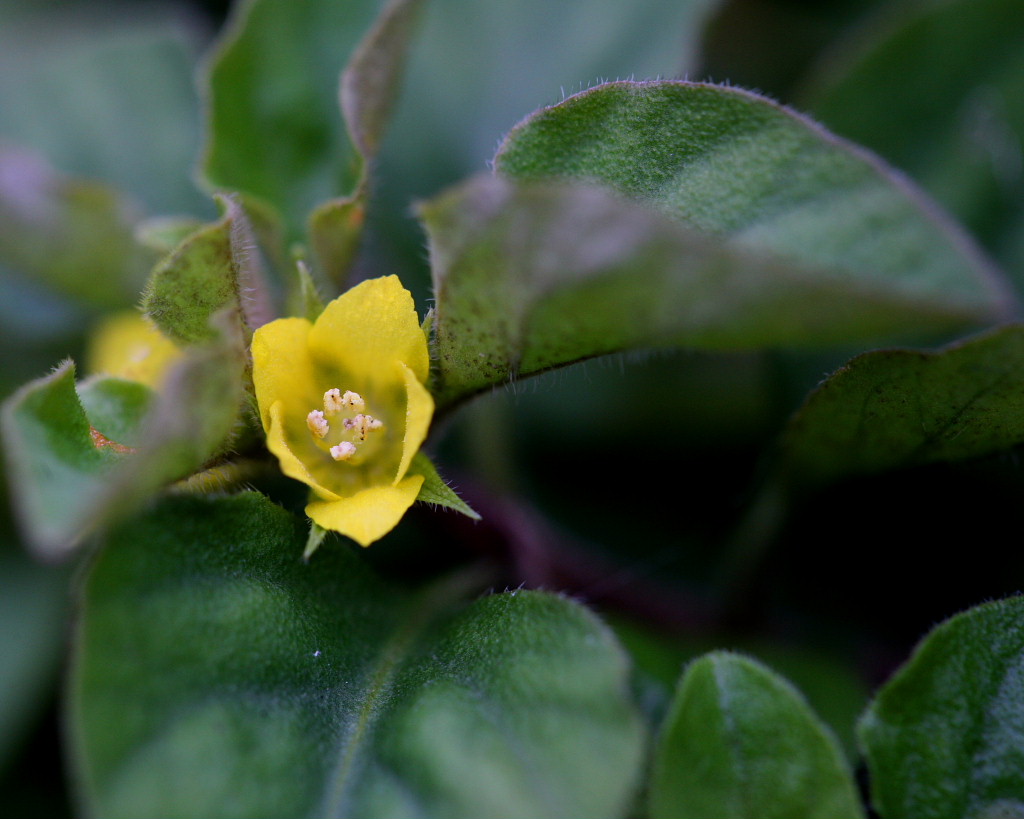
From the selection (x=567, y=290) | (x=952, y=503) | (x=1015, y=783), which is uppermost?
(x=567, y=290)

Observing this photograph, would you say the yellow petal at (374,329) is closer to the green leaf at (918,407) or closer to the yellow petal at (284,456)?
the yellow petal at (284,456)

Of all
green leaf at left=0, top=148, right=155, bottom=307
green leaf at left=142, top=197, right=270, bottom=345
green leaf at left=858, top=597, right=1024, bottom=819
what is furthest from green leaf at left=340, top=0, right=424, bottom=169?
green leaf at left=858, top=597, right=1024, bottom=819

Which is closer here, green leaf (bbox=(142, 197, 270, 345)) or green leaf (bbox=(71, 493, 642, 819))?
green leaf (bbox=(71, 493, 642, 819))

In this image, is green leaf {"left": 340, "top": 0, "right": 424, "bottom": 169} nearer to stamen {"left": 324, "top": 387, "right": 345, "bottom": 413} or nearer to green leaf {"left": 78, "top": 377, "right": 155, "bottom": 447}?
stamen {"left": 324, "top": 387, "right": 345, "bottom": 413}

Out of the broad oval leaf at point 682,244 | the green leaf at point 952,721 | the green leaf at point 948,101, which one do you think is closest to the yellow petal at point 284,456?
the broad oval leaf at point 682,244

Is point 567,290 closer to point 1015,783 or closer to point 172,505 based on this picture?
point 172,505

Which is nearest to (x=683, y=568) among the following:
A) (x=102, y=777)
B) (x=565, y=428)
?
(x=565, y=428)
